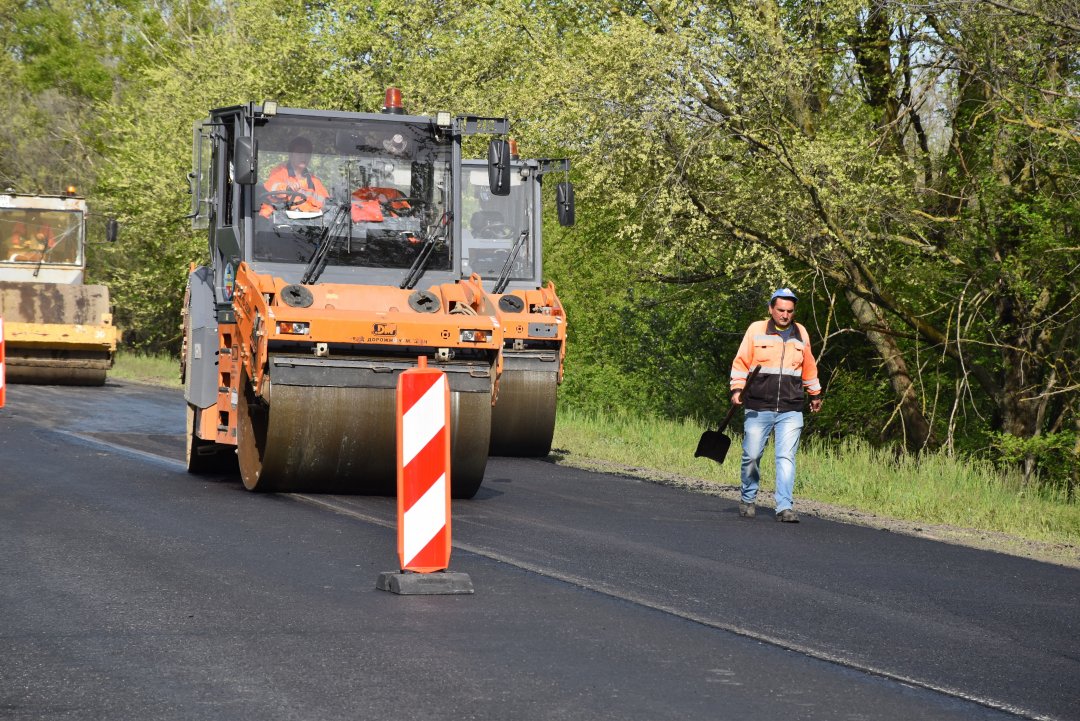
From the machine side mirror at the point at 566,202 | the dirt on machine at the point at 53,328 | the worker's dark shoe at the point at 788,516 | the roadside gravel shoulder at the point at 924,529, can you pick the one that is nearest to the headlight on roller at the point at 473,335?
the worker's dark shoe at the point at 788,516

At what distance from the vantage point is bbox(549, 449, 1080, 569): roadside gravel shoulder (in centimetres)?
1044

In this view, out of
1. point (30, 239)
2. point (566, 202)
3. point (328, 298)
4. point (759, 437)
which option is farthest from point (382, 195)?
point (30, 239)

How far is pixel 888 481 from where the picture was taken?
14.1m

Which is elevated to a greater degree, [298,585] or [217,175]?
[217,175]

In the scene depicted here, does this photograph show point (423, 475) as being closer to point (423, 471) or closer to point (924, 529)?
point (423, 471)

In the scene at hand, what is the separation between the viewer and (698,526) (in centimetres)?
1102

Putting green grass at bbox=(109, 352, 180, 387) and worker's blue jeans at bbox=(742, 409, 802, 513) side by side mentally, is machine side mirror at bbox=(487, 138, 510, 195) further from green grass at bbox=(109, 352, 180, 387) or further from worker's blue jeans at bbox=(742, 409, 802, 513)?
green grass at bbox=(109, 352, 180, 387)

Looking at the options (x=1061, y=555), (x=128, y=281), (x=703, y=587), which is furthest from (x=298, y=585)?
(x=128, y=281)

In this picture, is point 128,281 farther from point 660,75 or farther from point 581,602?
point 581,602

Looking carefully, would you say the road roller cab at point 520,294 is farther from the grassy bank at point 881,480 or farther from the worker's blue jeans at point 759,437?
the worker's blue jeans at point 759,437

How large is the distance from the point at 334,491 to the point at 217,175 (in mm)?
3129

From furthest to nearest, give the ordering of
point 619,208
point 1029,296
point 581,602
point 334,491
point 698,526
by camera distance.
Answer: point 619,208
point 1029,296
point 334,491
point 698,526
point 581,602

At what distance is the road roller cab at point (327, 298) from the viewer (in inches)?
448

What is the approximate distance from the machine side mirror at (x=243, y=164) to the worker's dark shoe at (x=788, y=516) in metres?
4.81
